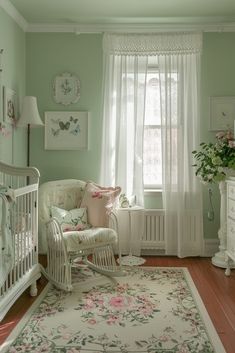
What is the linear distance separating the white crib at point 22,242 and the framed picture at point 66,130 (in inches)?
44.1

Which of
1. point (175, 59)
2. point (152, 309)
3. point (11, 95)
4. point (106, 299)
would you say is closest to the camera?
point (152, 309)

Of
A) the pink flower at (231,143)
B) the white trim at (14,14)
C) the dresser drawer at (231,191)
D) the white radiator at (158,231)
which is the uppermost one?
the white trim at (14,14)

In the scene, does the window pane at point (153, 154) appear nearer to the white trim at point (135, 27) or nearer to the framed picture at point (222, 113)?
the framed picture at point (222, 113)

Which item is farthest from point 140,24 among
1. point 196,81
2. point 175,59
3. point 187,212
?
point 187,212

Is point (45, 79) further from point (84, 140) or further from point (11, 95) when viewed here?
point (84, 140)

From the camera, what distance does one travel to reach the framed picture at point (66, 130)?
12.5ft

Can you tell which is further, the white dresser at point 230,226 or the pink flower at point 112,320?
the white dresser at point 230,226

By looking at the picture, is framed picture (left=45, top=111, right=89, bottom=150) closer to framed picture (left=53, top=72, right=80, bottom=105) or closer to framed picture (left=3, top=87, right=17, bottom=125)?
framed picture (left=53, top=72, right=80, bottom=105)

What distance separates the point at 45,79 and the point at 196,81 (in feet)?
5.40

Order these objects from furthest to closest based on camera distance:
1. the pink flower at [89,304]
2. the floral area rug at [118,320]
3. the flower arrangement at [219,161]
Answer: the flower arrangement at [219,161] < the pink flower at [89,304] < the floral area rug at [118,320]

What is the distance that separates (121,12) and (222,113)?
1.49 m

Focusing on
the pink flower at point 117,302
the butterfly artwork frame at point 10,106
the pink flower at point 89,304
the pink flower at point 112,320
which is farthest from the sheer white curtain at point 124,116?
the pink flower at point 112,320

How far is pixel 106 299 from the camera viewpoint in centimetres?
260

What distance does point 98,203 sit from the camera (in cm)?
321
